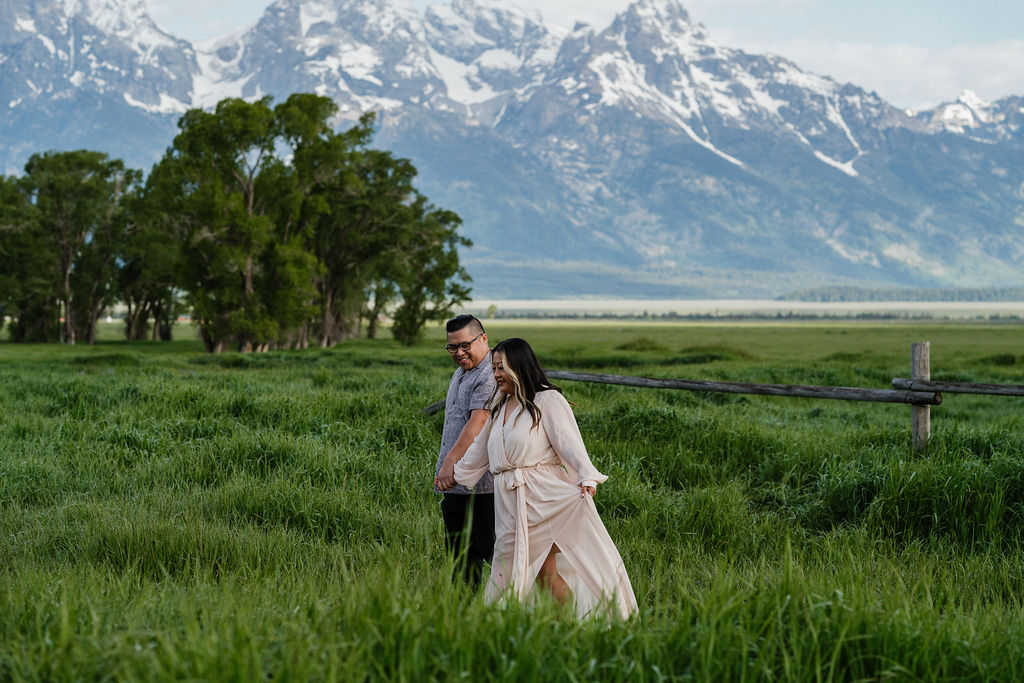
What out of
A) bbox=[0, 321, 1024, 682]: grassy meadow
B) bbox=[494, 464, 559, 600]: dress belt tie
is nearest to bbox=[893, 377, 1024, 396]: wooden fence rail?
bbox=[0, 321, 1024, 682]: grassy meadow

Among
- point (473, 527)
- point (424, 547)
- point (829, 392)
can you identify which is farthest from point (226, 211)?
point (473, 527)

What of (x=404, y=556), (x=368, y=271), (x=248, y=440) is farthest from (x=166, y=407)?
(x=368, y=271)

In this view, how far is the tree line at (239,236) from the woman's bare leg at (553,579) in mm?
39892

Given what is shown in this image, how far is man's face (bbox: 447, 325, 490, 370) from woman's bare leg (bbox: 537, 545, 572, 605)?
4.37 feet

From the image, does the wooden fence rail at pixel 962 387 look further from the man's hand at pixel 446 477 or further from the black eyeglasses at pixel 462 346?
the man's hand at pixel 446 477

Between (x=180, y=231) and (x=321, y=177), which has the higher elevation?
(x=321, y=177)

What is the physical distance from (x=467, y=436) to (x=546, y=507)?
0.78m

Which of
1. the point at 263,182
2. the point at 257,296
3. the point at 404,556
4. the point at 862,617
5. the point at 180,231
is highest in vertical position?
the point at 263,182

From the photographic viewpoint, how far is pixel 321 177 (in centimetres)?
4588

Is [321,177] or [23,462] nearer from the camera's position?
[23,462]

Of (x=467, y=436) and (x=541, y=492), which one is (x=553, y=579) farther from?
(x=467, y=436)

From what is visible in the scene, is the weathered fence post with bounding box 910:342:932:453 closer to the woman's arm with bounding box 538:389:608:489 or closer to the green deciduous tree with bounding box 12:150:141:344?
the woman's arm with bounding box 538:389:608:489

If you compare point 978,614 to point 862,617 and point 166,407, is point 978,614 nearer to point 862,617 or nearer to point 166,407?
point 862,617

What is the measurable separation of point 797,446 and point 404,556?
234 inches
